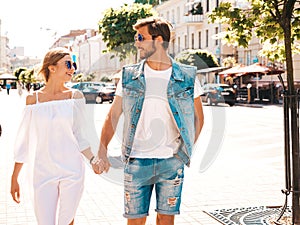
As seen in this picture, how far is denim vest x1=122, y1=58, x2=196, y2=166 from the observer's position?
9.95 ft

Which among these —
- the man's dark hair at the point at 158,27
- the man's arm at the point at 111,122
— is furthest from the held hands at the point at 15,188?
the man's dark hair at the point at 158,27

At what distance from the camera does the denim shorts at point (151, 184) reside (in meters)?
3.05

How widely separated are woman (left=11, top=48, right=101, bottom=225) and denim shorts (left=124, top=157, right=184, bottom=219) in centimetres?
29

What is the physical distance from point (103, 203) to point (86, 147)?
8.26ft

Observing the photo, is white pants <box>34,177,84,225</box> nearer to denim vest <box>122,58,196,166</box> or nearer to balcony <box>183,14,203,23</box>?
denim vest <box>122,58,196,166</box>

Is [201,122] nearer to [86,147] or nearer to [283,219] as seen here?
[86,147]

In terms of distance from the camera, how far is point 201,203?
5.68 m

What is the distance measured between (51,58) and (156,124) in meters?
0.82

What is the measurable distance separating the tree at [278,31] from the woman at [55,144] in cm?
223

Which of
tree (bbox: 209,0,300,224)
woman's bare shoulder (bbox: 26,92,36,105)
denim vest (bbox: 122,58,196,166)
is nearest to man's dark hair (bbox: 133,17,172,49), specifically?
denim vest (bbox: 122,58,196,166)

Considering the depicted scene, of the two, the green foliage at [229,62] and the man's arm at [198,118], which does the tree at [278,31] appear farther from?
the green foliage at [229,62]

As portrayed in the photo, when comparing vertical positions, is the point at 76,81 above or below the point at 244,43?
below

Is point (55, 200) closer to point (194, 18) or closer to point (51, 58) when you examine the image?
point (51, 58)

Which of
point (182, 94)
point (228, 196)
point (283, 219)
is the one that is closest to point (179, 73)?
point (182, 94)
